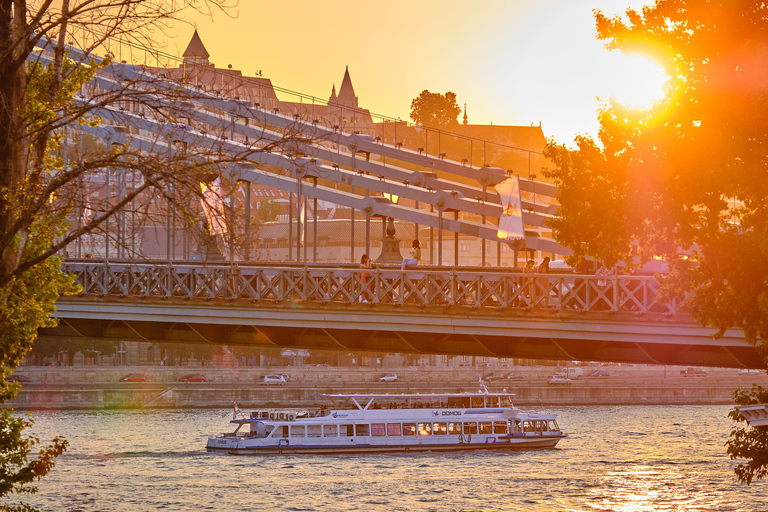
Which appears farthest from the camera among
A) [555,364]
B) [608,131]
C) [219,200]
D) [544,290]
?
[555,364]

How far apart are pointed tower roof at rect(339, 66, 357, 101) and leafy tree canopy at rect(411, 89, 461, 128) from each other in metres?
17.2

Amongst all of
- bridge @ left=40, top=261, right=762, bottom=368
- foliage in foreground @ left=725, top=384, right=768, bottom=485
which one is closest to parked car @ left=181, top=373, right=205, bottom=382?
bridge @ left=40, top=261, right=762, bottom=368

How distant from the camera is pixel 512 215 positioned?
3316 cm

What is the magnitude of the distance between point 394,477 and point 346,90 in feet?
453

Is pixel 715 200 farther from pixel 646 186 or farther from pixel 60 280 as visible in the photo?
pixel 60 280

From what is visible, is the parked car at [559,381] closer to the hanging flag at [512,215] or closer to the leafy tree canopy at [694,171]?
the hanging flag at [512,215]

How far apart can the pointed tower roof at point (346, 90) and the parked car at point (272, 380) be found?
100 meters

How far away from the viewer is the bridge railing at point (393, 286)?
26.0 meters

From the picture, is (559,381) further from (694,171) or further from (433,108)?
(433,108)

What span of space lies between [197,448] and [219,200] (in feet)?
124

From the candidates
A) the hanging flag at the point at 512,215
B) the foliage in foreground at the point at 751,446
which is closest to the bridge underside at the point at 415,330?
the hanging flag at the point at 512,215

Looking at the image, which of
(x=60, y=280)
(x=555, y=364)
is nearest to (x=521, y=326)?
(x=60, y=280)

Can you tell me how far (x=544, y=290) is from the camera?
26.6m

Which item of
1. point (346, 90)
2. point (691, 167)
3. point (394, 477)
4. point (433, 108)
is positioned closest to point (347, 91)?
point (346, 90)
